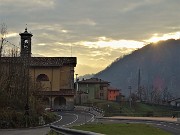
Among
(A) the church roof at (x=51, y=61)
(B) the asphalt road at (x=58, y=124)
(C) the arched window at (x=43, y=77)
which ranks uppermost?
(A) the church roof at (x=51, y=61)

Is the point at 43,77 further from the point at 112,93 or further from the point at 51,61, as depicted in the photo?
the point at 112,93

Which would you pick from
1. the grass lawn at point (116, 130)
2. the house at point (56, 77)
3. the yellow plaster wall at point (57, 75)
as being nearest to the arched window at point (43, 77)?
the house at point (56, 77)

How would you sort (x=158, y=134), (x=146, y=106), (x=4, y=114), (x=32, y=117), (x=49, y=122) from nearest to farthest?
1. (x=158, y=134)
2. (x=4, y=114)
3. (x=32, y=117)
4. (x=49, y=122)
5. (x=146, y=106)

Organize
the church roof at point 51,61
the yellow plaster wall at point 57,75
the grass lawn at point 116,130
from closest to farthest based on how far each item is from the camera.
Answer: the grass lawn at point 116,130
the yellow plaster wall at point 57,75
the church roof at point 51,61

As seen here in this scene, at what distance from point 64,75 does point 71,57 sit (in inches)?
187

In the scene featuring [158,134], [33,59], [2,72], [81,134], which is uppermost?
[33,59]

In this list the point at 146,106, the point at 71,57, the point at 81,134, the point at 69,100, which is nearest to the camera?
the point at 81,134

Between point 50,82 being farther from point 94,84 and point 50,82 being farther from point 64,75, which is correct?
point 94,84

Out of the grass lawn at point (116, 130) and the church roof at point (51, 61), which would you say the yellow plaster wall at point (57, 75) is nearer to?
the church roof at point (51, 61)

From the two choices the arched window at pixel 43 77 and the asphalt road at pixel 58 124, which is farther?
the arched window at pixel 43 77

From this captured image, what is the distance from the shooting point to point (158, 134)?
1415 inches

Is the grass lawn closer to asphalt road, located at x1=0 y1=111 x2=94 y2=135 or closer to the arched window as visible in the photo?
asphalt road, located at x1=0 y1=111 x2=94 y2=135

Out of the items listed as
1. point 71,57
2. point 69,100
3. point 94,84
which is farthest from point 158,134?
point 94,84

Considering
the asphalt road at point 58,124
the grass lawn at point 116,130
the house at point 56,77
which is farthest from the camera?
the house at point 56,77
